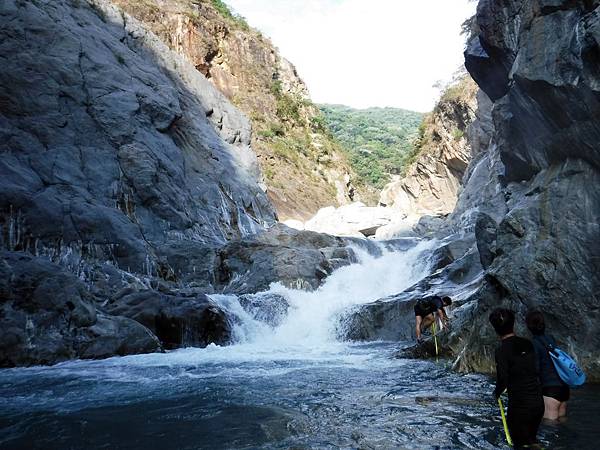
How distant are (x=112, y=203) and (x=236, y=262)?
17.4 feet

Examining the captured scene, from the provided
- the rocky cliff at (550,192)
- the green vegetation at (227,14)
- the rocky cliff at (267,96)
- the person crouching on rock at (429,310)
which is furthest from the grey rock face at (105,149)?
the green vegetation at (227,14)

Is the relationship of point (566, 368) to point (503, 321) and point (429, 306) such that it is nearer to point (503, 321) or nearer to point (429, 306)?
point (503, 321)

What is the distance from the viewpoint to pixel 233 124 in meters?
34.9

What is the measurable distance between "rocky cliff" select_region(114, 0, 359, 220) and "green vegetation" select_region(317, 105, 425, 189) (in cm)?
1275

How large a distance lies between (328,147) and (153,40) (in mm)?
22805

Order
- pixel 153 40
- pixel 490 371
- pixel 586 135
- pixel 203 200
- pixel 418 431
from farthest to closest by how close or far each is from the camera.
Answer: pixel 153 40 < pixel 203 200 < pixel 490 371 < pixel 586 135 < pixel 418 431

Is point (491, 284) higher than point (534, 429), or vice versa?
point (491, 284)

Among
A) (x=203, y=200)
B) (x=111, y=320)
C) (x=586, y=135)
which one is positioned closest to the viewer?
(x=586, y=135)

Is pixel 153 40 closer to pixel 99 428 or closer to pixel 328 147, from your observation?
pixel 328 147

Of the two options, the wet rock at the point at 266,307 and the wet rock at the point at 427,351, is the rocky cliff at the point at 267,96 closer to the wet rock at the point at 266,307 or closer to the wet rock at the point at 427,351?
the wet rock at the point at 266,307

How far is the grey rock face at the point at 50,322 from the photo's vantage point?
34.9 feet

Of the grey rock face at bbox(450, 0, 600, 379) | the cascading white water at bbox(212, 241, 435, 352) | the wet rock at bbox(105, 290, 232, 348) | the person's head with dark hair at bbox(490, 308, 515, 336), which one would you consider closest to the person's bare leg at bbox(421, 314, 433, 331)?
the grey rock face at bbox(450, 0, 600, 379)

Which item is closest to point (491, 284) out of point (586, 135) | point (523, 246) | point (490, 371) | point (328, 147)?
point (523, 246)

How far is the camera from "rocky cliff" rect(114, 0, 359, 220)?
135 feet
